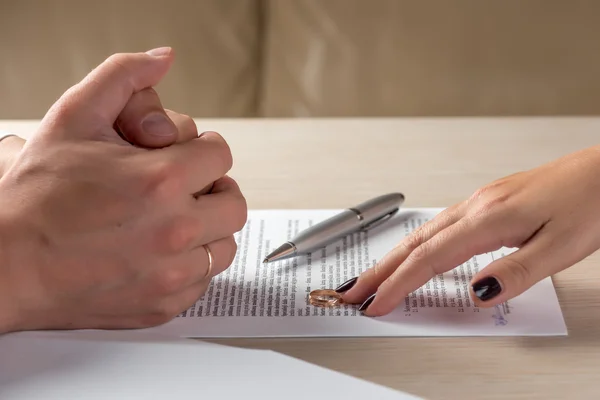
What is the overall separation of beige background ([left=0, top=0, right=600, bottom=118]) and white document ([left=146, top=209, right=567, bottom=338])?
728 mm

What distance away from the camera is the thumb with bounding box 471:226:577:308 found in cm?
61

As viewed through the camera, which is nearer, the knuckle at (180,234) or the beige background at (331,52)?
the knuckle at (180,234)

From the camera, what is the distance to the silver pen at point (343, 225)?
0.71 metres

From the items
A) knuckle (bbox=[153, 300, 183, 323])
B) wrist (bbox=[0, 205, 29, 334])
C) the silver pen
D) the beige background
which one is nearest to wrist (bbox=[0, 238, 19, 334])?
wrist (bbox=[0, 205, 29, 334])

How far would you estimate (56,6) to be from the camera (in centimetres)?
142

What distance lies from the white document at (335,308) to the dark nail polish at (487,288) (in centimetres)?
2

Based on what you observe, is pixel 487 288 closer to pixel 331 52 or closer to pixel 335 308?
pixel 335 308

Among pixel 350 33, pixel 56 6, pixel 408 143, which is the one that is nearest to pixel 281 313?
pixel 408 143

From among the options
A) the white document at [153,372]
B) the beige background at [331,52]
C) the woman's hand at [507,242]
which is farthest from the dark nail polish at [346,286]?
the beige background at [331,52]

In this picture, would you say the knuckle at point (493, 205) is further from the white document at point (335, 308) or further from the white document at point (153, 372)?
the white document at point (153, 372)

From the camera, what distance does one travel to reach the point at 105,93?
64 cm

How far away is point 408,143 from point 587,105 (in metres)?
0.62

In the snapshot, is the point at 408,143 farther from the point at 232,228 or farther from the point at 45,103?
the point at 45,103

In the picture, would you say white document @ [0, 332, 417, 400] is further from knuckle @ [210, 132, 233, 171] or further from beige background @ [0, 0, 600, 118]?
beige background @ [0, 0, 600, 118]
